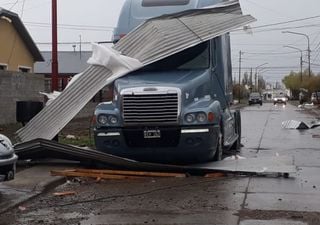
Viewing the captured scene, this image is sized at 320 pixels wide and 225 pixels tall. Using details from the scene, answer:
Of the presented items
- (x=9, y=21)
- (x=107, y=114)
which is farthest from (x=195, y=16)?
(x=9, y=21)

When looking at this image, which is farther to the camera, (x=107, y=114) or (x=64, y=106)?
(x=64, y=106)

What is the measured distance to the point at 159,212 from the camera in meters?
8.37

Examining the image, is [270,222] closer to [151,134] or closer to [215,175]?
[215,175]

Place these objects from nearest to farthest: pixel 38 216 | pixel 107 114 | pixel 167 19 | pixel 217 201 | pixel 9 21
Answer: pixel 38 216 < pixel 217 201 < pixel 107 114 < pixel 167 19 < pixel 9 21

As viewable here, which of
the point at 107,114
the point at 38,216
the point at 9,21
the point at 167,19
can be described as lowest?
the point at 38,216

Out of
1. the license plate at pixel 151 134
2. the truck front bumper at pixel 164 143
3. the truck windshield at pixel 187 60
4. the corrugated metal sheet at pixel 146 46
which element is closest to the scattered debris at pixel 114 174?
the truck front bumper at pixel 164 143

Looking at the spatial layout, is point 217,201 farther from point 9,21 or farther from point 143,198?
point 9,21

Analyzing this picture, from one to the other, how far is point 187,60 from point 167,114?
1.67 metres

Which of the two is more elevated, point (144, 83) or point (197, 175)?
point (144, 83)

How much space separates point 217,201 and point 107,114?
3.43 meters

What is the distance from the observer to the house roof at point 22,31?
30881mm

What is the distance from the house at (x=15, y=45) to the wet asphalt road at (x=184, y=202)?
21.3 metres

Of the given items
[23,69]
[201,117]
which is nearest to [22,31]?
[23,69]

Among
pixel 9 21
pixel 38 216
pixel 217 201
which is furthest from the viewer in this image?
pixel 9 21
